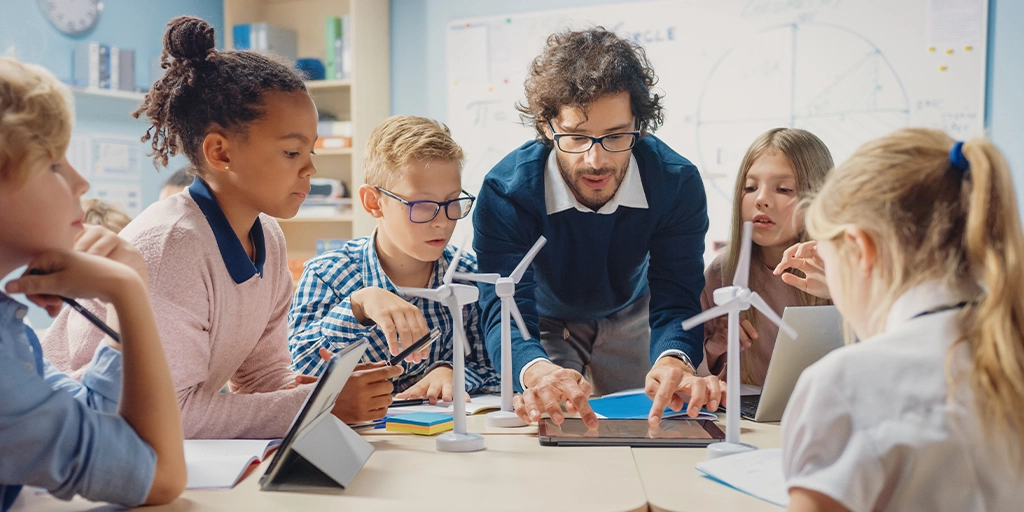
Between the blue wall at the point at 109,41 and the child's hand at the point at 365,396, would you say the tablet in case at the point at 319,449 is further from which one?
the blue wall at the point at 109,41

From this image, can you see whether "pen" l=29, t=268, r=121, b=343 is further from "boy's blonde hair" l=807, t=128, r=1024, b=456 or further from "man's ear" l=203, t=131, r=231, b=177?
"boy's blonde hair" l=807, t=128, r=1024, b=456

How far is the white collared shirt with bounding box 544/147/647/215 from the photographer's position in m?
1.86

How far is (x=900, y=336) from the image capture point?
0.80 m

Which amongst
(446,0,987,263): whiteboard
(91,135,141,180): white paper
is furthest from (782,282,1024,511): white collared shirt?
(91,135,141,180): white paper

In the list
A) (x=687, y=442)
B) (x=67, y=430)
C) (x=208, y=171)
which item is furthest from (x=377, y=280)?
(x=67, y=430)

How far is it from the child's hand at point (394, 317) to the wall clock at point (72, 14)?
313 cm

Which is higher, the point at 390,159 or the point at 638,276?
the point at 390,159

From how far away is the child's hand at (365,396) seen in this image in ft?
4.57

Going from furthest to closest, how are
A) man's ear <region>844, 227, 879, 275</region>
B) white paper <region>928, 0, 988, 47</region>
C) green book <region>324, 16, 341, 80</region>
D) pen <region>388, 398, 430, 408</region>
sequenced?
green book <region>324, 16, 341, 80</region>, white paper <region>928, 0, 988, 47</region>, pen <region>388, 398, 430, 408</region>, man's ear <region>844, 227, 879, 275</region>

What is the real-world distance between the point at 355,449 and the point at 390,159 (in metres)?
0.97

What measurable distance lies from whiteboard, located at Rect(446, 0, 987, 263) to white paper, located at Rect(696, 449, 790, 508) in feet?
8.72

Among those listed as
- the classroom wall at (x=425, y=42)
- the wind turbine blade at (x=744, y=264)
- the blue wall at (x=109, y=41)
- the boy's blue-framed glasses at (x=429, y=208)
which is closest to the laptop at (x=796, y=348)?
the wind turbine blade at (x=744, y=264)

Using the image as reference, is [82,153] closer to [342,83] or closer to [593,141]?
[342,83]

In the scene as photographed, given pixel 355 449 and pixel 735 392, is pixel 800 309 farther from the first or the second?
pixel 355 449
